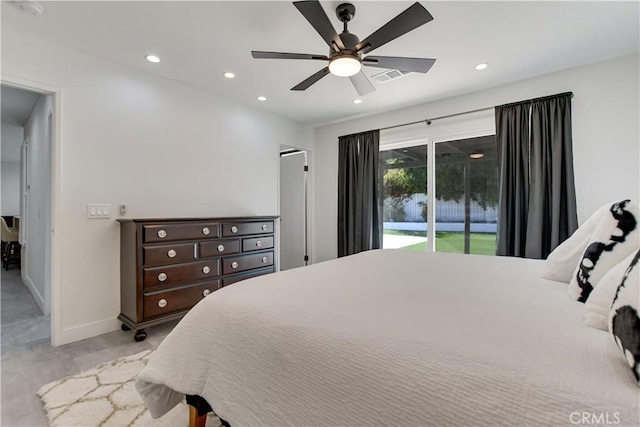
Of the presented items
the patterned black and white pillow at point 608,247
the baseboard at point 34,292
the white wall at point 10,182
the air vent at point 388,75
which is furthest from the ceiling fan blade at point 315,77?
the white wall at point 10,182

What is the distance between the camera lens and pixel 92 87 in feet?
8.27

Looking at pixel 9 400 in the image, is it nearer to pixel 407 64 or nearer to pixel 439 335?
pixel 439 335

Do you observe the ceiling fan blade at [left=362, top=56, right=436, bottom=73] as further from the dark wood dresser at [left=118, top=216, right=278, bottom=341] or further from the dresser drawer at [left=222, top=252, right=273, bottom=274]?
the dresser drawer at [left=222, top=252, right=273, bottom=274]

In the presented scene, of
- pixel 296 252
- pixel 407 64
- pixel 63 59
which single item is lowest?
pixel 296 252

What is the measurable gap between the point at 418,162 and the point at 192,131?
2.95m

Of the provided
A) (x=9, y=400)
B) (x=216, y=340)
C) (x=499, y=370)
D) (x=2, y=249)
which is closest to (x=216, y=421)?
(x=216, y=340)

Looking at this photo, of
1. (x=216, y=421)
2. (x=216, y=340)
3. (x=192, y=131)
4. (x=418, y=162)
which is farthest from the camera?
(x=418, y=162)

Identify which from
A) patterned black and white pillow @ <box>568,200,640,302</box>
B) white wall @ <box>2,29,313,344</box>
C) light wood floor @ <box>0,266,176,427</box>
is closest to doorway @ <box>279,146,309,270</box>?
white wall @ <box>2,29,313,344</box>

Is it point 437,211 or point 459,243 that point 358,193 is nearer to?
point 437,211

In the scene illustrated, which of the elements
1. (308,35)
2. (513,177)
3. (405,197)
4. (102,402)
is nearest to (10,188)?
(102,402)

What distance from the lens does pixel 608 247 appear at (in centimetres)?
108

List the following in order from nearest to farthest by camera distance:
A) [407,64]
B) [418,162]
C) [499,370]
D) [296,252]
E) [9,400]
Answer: [499,370] < [9,400] < [407,64] < [418,162] < [296,252]

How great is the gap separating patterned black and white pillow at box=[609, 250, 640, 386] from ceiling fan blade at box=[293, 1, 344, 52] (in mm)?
1657

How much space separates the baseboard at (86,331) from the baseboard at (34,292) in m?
1.08
